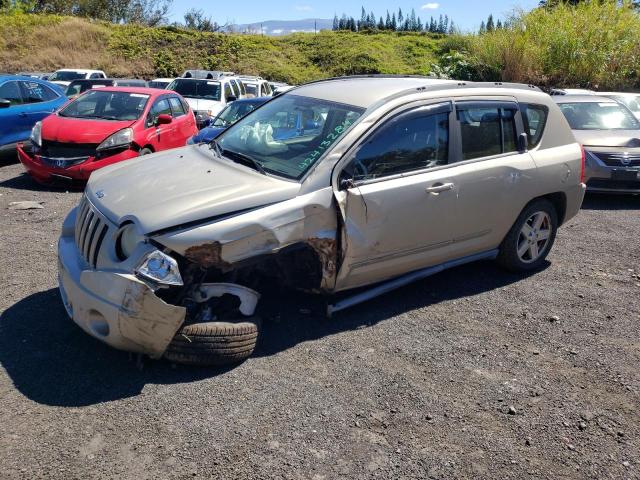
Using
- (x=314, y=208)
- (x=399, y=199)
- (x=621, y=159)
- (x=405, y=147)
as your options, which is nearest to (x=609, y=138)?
(x=621, y=159)

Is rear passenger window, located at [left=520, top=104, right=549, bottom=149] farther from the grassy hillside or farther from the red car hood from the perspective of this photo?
the grassy hillside

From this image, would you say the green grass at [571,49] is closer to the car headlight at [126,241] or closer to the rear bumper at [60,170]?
the rear bumper at [60,170]

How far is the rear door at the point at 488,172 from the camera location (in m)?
5.12

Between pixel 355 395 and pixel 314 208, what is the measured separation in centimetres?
129

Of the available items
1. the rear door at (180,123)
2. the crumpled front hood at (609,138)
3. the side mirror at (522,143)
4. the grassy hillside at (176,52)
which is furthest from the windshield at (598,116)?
the grassy hillside at (176,52)

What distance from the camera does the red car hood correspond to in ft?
29.3

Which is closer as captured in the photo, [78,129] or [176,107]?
[78,129]

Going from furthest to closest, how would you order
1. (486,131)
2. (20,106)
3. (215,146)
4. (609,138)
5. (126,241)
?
(20,106), (609,138), (486,131), (215,146), (126,241)

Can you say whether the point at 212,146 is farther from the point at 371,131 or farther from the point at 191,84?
the point at 191,84

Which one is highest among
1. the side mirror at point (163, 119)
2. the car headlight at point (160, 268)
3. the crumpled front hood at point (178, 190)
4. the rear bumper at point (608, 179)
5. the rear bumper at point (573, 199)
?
the crumpled front hood at point (178, 190)

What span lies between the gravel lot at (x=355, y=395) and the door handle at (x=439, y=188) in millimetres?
1003

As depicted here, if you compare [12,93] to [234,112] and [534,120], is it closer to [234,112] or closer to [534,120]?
[234,112]

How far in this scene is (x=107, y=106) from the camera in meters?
10.0

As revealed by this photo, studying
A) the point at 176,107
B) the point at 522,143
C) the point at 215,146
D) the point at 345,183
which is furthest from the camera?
the point at 176,107
